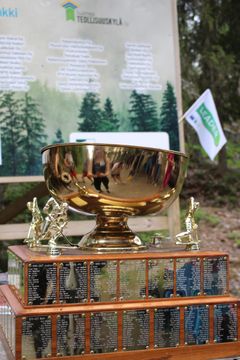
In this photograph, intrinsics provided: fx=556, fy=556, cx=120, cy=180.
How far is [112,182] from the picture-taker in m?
1.45

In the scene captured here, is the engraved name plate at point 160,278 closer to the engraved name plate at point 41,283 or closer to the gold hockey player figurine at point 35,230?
the engraved name plate at point 41,283

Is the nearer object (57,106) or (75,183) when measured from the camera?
(75,183)

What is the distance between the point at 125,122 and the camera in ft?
10.3

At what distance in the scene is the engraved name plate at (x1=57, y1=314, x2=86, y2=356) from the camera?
131 centimetres

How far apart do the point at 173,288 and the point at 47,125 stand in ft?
5.73

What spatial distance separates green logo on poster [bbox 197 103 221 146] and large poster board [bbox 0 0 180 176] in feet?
0.49

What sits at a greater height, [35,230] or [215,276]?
[35,230]

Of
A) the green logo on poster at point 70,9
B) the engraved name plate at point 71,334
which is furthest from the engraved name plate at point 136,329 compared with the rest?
the green logo on poster at point 70,9

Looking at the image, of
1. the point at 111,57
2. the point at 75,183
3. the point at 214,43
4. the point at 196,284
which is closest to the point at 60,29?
the point at 111,57

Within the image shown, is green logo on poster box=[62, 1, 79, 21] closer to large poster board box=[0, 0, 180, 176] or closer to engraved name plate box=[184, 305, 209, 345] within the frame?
large poster board box=[0, 0, 180, 176]

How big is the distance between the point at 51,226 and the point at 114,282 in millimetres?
259

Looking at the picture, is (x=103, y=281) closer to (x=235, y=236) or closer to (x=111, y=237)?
(x=111, y=237)

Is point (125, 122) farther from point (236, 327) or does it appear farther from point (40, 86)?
point (236, 327)

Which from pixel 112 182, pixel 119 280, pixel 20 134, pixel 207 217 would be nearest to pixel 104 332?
pixel 119 280
